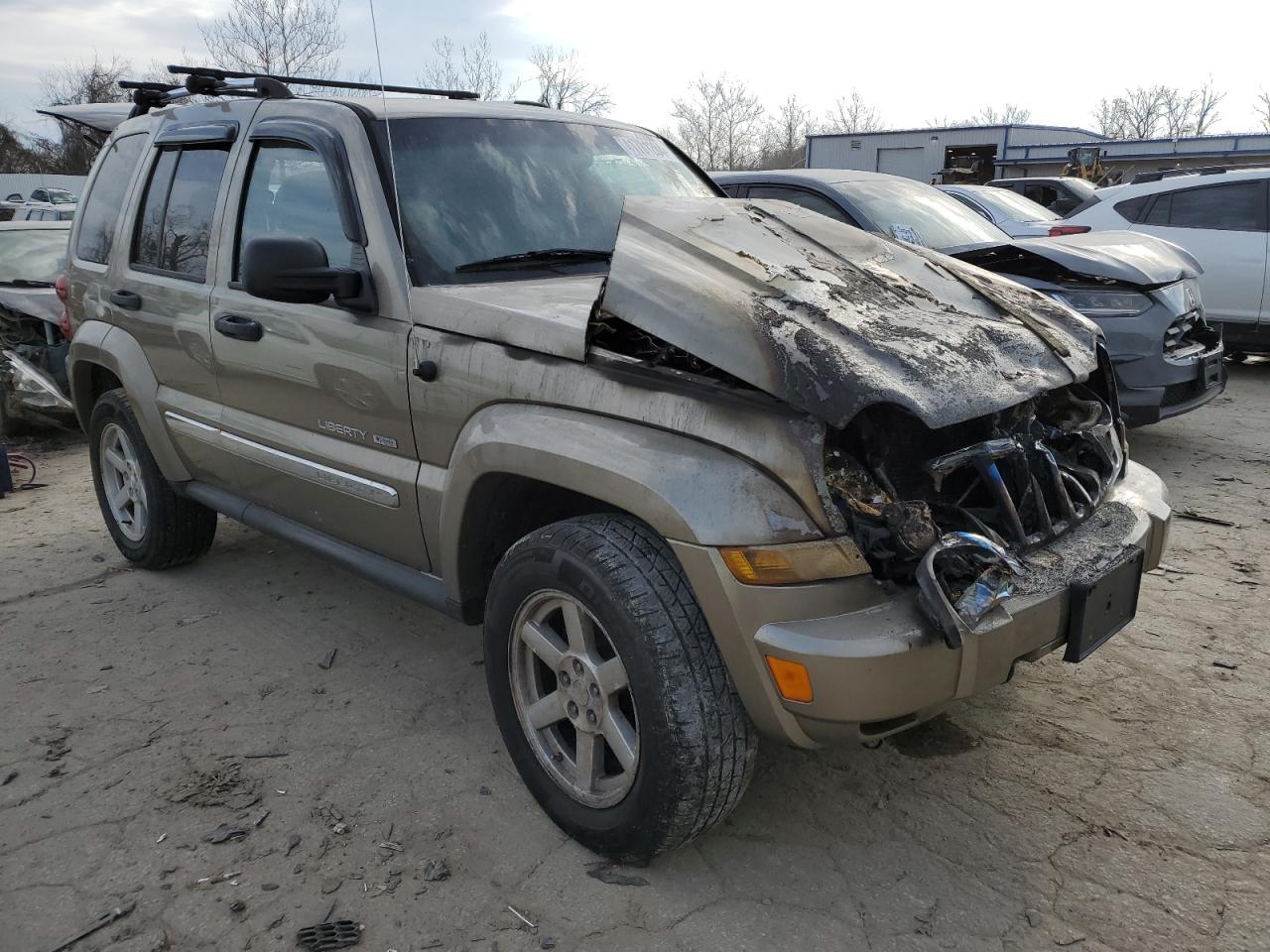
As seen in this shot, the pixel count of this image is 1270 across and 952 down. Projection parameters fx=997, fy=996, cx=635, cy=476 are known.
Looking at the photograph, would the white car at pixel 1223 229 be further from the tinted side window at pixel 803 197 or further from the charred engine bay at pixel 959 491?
the charred engine bay at pixel 959 491

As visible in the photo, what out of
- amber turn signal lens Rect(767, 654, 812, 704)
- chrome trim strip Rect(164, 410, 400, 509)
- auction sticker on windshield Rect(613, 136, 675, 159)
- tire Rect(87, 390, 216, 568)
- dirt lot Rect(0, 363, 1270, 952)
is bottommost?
dirt lot Rect(0, 363, 1270, 952)

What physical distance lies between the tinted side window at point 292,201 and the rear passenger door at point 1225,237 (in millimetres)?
8005

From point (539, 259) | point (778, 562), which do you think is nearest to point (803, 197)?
point (539, 259)

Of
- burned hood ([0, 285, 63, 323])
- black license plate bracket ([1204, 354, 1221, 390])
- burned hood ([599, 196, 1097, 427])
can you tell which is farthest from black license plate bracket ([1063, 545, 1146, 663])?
burned hood ([0, 285, 63, 323])

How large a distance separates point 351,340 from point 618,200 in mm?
1080

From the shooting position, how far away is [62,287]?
4867mm

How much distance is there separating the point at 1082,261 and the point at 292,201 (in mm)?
4558

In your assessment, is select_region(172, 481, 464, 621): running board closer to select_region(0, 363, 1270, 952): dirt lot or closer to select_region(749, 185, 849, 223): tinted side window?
select_region(0, 363, 1270, 952): dirt lot

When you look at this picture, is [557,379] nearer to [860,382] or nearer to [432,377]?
[432,377]

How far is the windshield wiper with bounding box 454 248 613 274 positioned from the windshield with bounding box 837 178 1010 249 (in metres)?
3.44

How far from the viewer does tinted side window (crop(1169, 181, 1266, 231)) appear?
8500 millimetres

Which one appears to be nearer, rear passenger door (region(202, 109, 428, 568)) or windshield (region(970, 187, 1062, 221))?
rear passenger door (region(202, 109, 428, 568))

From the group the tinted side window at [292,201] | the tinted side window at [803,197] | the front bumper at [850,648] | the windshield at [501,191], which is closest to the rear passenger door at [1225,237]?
the tinted side window at [803,197]

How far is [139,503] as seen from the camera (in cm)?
472
